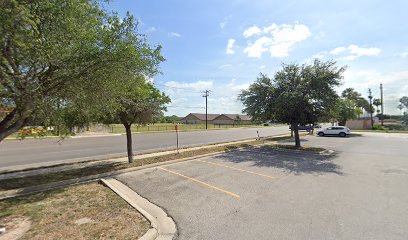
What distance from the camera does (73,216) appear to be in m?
4.84

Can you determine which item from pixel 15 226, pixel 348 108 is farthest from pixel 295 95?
pixel 348 108

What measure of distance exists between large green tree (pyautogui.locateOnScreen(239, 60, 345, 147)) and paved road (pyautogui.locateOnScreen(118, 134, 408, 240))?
18.2 ft

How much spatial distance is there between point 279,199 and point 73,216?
5.07m

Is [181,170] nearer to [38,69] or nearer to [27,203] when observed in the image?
[27,203]

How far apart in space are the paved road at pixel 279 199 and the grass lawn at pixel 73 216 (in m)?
0.90

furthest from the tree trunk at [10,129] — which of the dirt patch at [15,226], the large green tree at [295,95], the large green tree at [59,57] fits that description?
the large green tree at [295,95]

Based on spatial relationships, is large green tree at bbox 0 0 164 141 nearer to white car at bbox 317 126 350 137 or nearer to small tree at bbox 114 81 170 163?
small tree at bbox 114 81 170 163

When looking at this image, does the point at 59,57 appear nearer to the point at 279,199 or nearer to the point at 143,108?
the point at 143,108

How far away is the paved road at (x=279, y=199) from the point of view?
4.38m

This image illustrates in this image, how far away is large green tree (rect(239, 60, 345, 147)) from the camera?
48.3ft

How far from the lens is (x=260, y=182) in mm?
7699

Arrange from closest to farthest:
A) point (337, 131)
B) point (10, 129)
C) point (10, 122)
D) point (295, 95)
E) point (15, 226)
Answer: point (15, 226) < point (10, 129) < point (10, 122) < point (295, 95) < point (337, 131)

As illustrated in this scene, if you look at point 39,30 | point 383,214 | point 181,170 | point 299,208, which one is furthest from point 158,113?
point 383,214

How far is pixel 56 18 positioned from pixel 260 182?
7.21 meters
